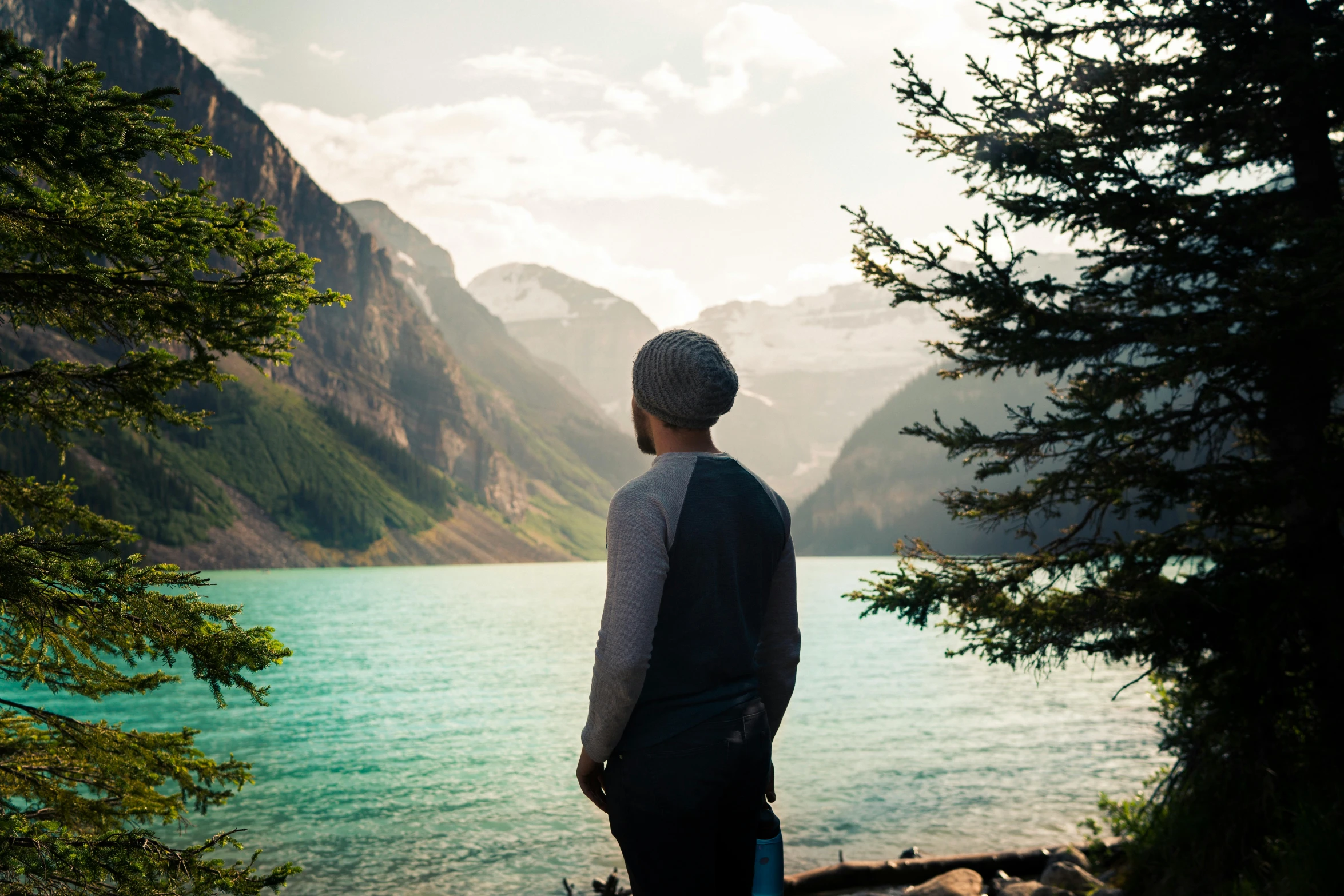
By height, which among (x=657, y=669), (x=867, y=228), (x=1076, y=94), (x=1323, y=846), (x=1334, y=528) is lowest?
(x=1323, y=846)

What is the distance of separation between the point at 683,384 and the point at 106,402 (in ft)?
14.0

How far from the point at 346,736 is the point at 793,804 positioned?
17.3m

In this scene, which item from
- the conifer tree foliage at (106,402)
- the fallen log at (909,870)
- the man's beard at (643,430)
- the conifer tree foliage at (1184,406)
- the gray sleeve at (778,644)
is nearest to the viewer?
the man's beard at (643,430)

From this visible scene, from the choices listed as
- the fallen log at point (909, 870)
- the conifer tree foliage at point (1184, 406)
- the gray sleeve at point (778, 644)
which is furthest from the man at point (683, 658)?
the fallen log at point (909, 870)

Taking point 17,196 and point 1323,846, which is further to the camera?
point 1323,846

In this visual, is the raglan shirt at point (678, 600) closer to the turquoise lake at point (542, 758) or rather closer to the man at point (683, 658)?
the man at point (683, 658)

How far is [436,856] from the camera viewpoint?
16.4m

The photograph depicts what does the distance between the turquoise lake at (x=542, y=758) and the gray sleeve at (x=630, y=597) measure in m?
6.31

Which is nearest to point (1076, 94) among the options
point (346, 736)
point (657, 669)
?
point (657, 669)

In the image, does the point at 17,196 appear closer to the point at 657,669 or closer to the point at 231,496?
the point at 657,669

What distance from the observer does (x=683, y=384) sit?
313cm

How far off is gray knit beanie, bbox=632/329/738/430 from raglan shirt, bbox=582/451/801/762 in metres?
0.14

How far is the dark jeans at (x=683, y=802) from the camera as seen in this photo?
2887 millimetres

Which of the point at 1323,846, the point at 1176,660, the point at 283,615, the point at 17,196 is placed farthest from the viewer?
the point at 283,615
